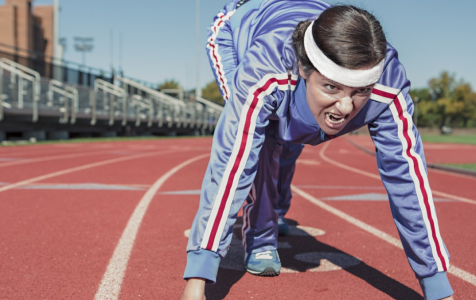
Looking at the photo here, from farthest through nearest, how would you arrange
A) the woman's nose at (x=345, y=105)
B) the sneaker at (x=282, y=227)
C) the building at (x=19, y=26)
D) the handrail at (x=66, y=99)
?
the building at (x=19, y=26)
the handrail at (x=66, y=99)
the sneaker at (x=282, y=227)
the woman's nose at (x=345, y=105)

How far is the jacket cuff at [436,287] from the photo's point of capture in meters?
2.48

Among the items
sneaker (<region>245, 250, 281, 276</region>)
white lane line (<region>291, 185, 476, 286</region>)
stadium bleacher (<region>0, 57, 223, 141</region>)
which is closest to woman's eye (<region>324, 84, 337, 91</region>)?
sneaker (<region>245, 250, 281, 276</region>)

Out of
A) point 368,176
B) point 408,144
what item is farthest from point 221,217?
point 368,176

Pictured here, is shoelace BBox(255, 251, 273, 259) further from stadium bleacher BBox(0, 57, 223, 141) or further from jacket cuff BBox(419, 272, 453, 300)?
stadium bleacher BBox(0, 57, 223, 141)

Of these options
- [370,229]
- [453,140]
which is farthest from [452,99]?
[370,229]

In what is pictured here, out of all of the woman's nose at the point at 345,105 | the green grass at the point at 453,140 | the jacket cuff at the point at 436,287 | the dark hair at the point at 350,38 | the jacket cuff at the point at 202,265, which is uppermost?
the dark hair at the point at 350,38

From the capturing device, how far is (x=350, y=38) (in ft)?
7.32

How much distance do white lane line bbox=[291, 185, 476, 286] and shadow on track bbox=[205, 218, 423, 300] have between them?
0.43m

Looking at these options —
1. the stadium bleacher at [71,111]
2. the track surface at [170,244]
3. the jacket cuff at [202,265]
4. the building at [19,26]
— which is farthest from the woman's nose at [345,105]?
the building at [19,26]

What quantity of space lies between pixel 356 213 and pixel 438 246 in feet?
10.5

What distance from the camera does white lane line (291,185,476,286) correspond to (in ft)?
11.0

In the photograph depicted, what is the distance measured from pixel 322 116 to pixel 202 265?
32.3 inches

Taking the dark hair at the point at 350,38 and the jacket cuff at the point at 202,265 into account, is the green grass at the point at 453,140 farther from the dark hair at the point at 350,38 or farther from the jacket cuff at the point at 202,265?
the jacket cuff at the point at 202,265

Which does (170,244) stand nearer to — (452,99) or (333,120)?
(333,120)
